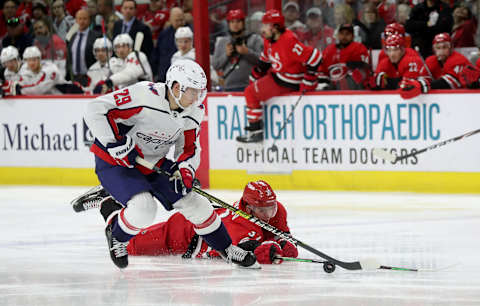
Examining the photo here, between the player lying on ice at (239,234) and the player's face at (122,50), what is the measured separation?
393 cm

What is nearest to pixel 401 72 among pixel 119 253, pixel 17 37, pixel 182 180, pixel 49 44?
pixel 182 180

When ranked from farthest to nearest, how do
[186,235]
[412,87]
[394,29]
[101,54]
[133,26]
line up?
[101,54] < [133,26] < [394,29] < [412,87] < [186,235]

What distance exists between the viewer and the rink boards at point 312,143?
821cm

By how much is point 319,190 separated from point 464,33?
1.92m

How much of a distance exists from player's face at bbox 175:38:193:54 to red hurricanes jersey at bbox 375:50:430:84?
1876 millimetres

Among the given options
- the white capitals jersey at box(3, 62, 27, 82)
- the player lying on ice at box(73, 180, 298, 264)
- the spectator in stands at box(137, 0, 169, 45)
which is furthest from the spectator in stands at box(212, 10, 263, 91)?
the player lying on ice at box(73, 180, 298, 264)

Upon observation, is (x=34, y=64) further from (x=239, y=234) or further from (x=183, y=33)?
(x=239, y=234)

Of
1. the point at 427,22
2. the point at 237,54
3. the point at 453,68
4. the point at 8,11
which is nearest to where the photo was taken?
the point at 453,68

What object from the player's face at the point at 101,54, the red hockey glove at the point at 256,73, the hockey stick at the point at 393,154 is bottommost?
the hockey stick at the point at 393,154

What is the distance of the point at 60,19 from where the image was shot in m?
10.8

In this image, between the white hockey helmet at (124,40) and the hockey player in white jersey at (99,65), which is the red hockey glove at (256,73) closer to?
the white hockey helmet at (124,40)

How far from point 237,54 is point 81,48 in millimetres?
1817

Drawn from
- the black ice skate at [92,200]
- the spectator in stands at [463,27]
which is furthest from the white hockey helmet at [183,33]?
the black ice skate at [92,200]

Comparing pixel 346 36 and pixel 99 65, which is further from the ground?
pixel 346 36
